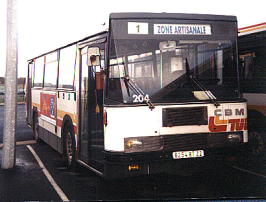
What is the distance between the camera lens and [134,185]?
721 cm

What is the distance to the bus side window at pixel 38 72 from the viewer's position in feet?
39.1

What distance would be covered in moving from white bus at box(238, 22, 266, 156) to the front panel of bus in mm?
2775

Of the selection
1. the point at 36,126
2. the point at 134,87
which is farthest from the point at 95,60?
the point at 36,126

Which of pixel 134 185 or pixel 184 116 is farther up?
pixel 184 116

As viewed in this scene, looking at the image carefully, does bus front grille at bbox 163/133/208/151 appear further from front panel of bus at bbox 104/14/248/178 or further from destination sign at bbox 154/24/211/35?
destination sign at bbox 154/24/211/35

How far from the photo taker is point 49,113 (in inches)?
414

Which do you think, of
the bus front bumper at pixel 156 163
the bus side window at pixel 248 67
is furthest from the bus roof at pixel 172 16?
the bus side window at pixel 248 67

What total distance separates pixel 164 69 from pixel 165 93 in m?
0.39

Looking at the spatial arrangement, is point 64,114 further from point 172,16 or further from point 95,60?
point 172,16

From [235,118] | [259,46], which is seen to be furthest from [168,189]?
[259,46]

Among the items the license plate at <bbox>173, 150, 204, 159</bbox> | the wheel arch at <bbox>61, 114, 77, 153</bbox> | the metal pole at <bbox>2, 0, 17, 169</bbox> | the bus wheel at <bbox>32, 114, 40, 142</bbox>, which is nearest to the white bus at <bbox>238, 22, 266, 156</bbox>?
the license plate at <bbox>173, 150, 204, 159</bbox>

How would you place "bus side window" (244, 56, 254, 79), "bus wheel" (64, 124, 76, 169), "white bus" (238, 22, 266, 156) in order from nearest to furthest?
"bus wheel" (64, 124, 76, 169) → "white bus" (238, 22, 266, 156) → "bus side window" (244, 56, 254, 79)

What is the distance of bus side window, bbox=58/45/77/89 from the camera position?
8.43 m

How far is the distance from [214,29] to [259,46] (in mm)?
3141
